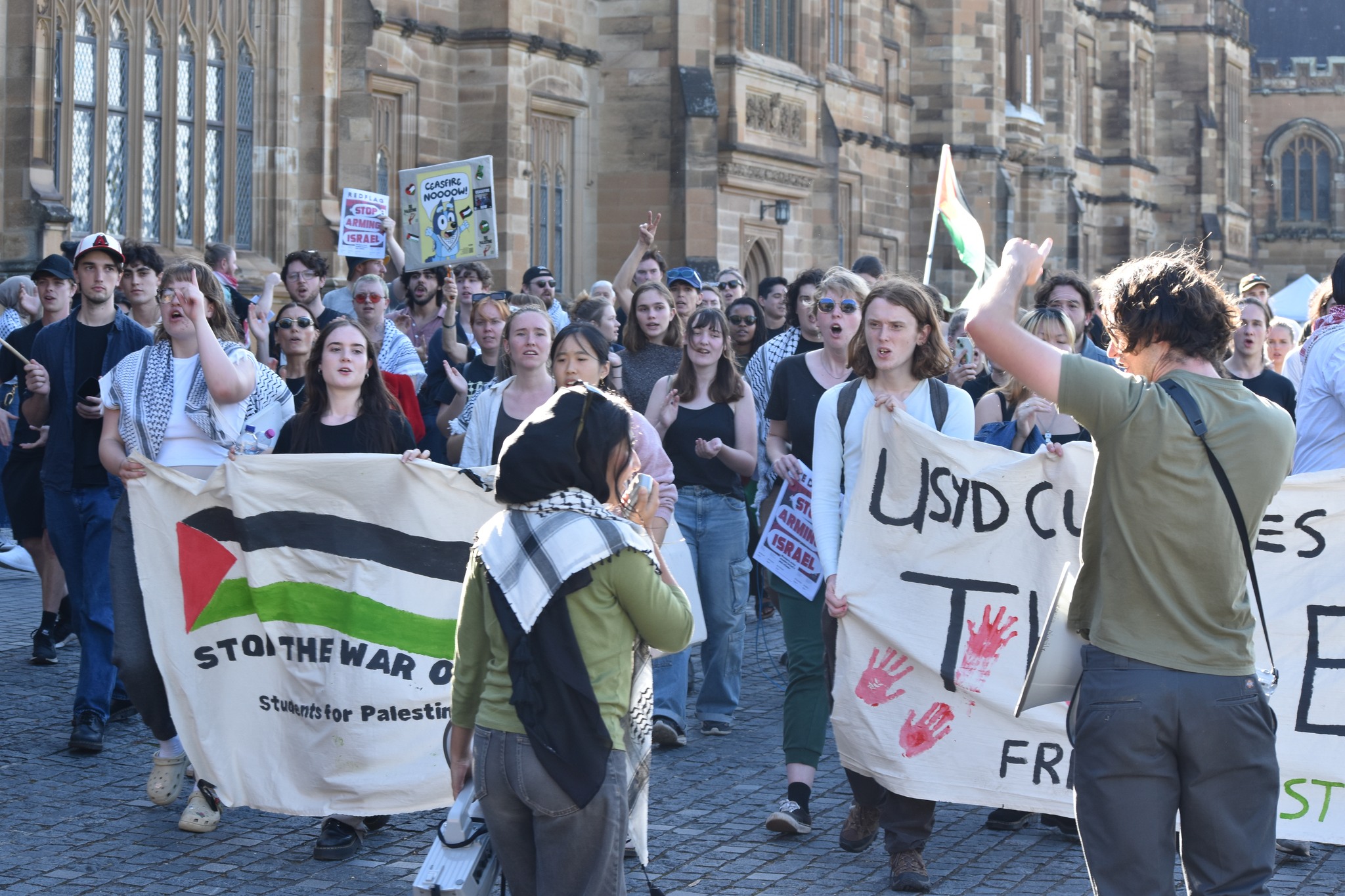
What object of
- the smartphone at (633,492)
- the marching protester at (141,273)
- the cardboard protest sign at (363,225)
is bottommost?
the smartphone at (633,492)

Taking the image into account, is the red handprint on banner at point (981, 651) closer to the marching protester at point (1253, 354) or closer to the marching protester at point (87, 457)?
the marching protester at point (1253, 354)

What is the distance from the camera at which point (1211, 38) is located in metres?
53.4

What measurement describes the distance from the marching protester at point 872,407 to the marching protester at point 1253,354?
2.78 m

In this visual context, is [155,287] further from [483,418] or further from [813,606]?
[813,606]

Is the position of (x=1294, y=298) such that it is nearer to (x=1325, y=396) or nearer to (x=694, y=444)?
(x=694, y=444)

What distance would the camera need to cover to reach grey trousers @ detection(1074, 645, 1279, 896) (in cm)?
365

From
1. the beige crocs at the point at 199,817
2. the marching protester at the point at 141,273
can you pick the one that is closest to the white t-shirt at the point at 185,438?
the beige crocs at the point at 199,817

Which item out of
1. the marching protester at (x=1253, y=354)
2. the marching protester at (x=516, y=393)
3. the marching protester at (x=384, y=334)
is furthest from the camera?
the marching protester at (x=384, y=334)

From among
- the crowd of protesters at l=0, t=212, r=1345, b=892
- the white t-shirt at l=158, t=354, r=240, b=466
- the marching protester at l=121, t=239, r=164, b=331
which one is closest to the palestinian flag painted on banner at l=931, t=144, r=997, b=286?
the crowd of protesters at l=0, t=212, r=1345, b=892

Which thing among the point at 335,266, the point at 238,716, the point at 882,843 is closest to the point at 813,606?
the point at 882,843

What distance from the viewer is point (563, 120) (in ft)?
73.8

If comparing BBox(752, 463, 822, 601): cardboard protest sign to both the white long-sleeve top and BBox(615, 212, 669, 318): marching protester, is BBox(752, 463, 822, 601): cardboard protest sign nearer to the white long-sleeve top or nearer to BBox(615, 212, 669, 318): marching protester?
the white long-sleeve top

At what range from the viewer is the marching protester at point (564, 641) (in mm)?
3795

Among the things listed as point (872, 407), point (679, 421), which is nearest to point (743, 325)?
point (679, 421)
